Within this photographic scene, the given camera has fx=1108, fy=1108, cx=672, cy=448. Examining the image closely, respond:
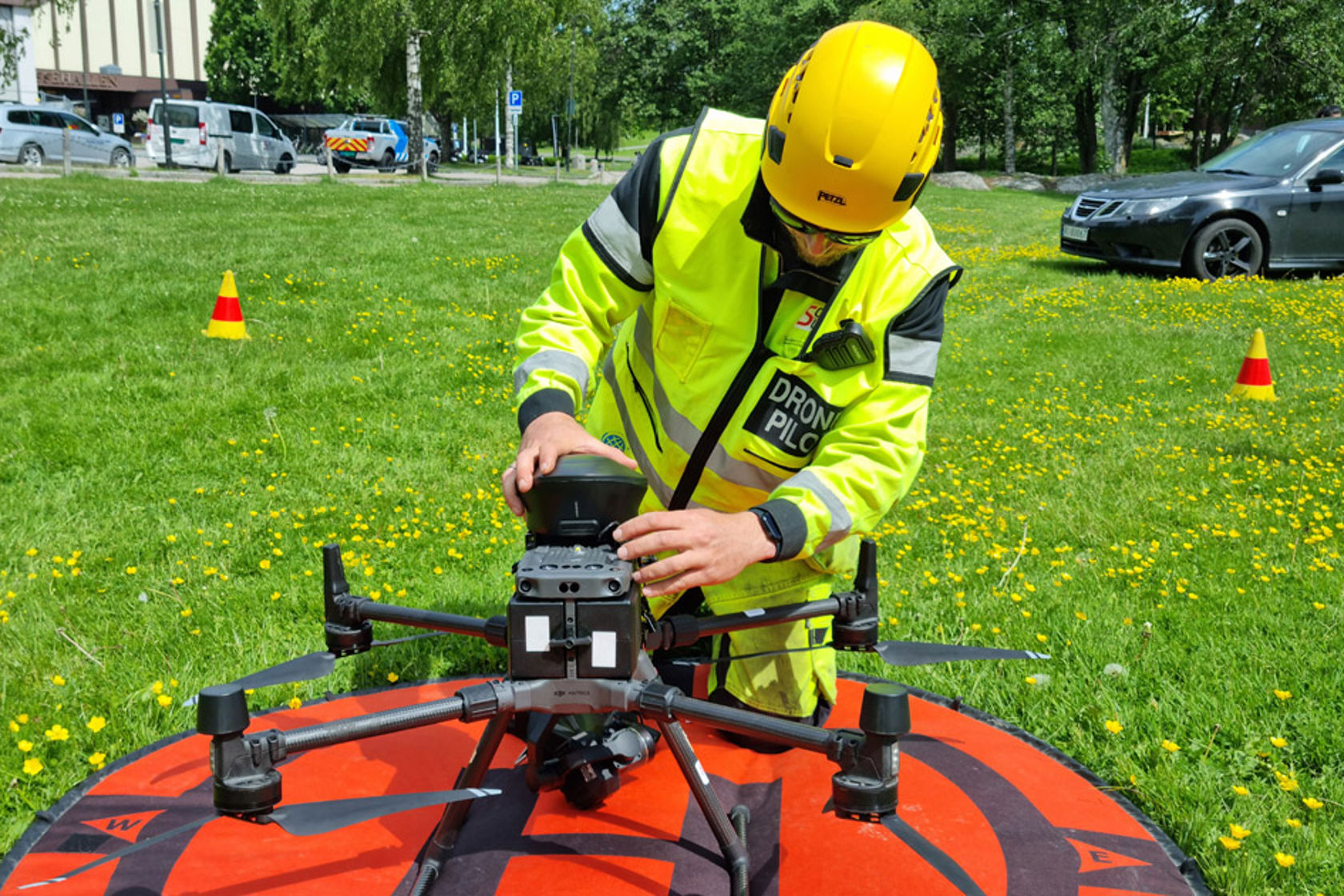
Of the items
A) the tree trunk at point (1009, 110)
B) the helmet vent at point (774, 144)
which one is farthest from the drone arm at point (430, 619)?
the tree trunk at point (1009, 110)

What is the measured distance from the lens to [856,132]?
2.22 m

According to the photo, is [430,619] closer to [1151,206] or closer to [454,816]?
[454,816]

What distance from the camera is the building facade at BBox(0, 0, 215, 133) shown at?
57.0 meters

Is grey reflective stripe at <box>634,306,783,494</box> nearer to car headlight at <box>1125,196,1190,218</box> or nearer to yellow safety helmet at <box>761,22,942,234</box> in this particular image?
yellow safety helmet at <box>761,22,942,234</box>

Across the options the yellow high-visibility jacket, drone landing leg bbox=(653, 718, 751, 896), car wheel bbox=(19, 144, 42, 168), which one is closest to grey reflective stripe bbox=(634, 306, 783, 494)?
the yellow high-visibility jacket

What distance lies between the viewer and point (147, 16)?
58.8 metres

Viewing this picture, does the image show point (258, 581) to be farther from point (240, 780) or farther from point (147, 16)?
point (147, 16)

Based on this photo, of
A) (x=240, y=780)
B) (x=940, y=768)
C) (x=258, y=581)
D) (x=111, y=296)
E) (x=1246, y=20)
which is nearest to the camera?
(x=240, y=780)

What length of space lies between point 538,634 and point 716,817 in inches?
25.9

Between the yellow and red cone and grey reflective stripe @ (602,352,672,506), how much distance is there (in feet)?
16.4

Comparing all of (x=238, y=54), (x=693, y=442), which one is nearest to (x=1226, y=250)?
(x=693, y=442)

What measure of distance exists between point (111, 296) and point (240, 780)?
Answer: 7.22 meters

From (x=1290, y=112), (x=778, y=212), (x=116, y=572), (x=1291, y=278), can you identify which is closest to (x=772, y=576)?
(x=778, y=212)

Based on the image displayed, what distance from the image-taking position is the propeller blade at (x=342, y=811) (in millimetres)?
1893
